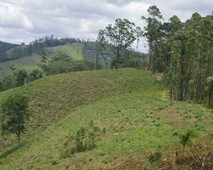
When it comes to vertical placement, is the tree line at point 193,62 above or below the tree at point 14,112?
above

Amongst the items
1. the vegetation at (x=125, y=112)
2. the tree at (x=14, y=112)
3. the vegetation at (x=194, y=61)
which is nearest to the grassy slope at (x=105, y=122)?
the vegetation at (x=125, y=112)

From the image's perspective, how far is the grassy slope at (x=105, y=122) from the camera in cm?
2572

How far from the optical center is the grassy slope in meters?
25.7

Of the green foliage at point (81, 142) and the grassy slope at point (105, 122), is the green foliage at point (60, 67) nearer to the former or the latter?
the grassy slope at point (105, 122)

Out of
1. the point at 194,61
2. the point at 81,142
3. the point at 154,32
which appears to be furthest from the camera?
the point at 154,32

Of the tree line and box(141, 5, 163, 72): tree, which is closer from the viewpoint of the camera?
the tree line

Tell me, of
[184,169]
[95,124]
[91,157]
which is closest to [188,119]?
[95,124]

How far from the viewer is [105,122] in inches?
1548

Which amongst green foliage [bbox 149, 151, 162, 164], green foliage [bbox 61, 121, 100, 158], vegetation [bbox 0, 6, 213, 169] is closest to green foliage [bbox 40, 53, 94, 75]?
vegetation [bbox 0, 6, 213, 169]

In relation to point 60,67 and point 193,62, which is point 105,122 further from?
point 60,67

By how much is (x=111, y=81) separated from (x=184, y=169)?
59.9m

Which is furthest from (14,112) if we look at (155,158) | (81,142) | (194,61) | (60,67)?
(60,67)

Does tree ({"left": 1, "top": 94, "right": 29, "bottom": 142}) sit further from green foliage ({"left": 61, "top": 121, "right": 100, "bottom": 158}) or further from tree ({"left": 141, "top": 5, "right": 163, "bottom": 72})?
tree ({"left": 141, "top": 5, "right": 163, "bottom": 72})

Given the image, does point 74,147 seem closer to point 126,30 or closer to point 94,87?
point 94,87
